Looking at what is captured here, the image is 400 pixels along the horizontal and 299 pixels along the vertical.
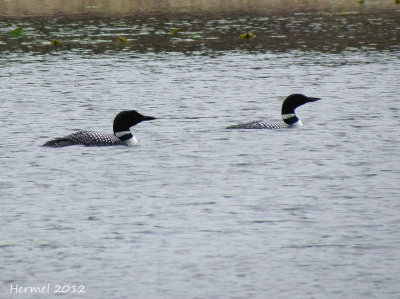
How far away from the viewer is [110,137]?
15.9 meters

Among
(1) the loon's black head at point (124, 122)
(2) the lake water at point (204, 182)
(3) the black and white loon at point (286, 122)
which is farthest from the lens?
(3) the black and white loon at point (286, 122)

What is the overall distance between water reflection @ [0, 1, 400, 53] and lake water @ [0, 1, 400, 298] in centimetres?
389

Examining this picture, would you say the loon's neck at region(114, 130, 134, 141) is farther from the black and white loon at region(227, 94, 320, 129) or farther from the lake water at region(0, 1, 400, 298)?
the black and white loon at region(227, 94, 320, 129)

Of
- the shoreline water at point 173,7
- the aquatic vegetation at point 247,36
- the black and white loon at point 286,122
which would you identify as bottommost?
the shoreline water at point 173,7

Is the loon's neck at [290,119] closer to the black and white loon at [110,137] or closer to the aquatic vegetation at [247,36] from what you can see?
the black and white loon at [110,137]

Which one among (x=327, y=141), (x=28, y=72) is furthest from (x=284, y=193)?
(x=28, y=72)

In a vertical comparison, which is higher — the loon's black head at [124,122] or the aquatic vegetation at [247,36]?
the loon's black head at [124,122]

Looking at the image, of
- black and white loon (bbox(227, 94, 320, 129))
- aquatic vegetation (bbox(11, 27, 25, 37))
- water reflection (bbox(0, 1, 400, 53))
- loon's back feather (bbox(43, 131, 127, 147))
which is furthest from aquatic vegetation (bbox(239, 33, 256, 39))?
loon's back feather (bbox(43, 131, 127, 147))

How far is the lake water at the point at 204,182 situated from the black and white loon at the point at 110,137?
0.15 meters

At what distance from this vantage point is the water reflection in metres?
32.2

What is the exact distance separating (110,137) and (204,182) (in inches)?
131

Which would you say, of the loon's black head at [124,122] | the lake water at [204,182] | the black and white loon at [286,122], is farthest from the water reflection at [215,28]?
the loon's black head at [124,122]

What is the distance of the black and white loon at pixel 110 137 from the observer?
15.6 m

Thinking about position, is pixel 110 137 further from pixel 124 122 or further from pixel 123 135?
pixel 124 122
